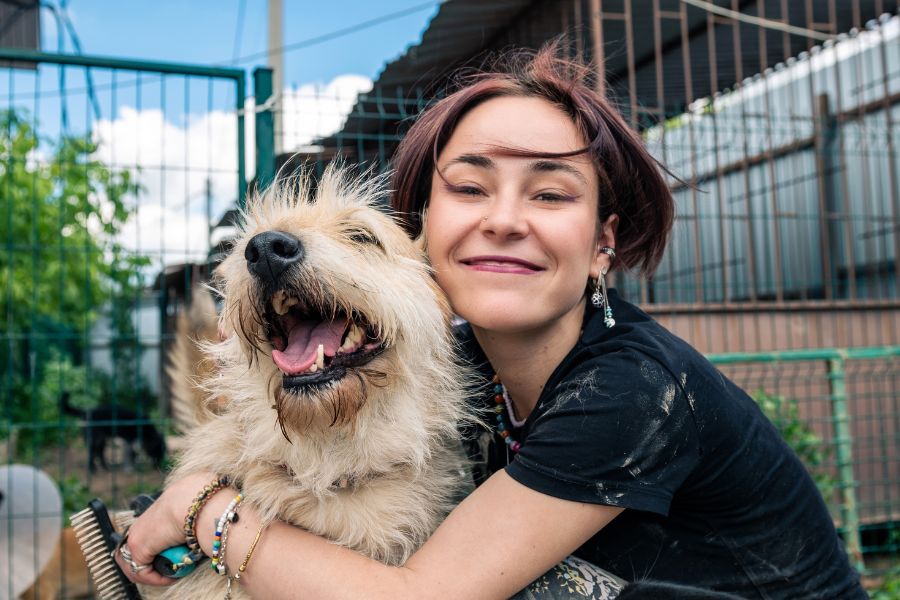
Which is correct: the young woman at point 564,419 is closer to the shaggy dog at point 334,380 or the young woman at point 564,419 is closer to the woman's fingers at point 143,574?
the woman's fingers at point 143,574

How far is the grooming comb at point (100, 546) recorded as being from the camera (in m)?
2.08

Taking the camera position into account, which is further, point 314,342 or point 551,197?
point 551,197

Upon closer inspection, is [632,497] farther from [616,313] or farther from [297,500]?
[297,500]

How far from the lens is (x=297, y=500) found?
1.85 m

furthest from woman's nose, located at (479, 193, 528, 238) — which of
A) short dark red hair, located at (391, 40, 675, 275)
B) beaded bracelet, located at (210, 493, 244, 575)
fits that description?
beaded bracelet, located at (210, 493, 244, 575)

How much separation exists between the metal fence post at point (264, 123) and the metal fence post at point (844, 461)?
143 inches

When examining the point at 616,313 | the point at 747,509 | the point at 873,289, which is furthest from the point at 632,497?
the point at 873,289

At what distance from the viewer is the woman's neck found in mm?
2023

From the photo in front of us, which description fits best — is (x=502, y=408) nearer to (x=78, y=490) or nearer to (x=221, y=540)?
(x=221, y=540)

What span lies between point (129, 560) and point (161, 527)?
19cm

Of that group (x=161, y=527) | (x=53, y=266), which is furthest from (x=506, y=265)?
(x=53, y=266)

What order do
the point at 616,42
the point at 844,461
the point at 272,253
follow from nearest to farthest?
the point at 272,253 → the point at 844,461 → the point at 616,42

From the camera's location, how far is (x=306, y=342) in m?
1.73

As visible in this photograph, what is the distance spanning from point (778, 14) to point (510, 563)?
6754mm
